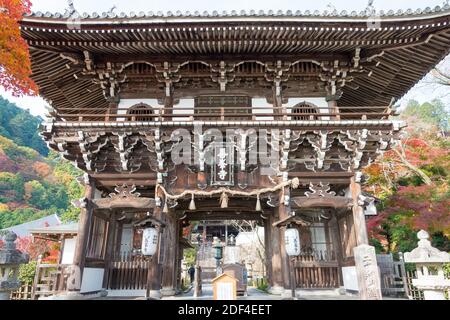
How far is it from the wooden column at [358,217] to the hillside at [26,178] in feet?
119

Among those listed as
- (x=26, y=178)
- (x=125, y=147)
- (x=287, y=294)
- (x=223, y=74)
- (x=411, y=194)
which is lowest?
(x=287, y=294)

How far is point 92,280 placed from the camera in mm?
10195

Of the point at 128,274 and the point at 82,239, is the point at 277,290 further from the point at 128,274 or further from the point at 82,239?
the point at 82,239

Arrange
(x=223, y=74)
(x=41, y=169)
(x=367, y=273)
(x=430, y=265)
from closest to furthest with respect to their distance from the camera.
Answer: (x=430, y=265), (x=367, y=273), (x=223, y=74), (x=41, y=169)

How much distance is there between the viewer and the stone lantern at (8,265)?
805 cm

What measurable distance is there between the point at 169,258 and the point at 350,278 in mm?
6402

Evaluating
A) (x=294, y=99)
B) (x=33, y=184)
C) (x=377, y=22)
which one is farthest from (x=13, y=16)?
(x=33, y=184)

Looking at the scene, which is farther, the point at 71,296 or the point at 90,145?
the point at 90,145

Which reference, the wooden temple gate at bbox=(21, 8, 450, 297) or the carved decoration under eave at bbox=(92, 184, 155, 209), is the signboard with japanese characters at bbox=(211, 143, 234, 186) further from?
the carved decoration under eave at bbox=(92, 184, 155, 209)

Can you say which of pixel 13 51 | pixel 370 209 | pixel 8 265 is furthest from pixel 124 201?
pixel 13 51

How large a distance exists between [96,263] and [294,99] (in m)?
9.17

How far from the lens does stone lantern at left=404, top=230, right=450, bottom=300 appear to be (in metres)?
7.82

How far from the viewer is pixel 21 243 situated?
86.0 feet
